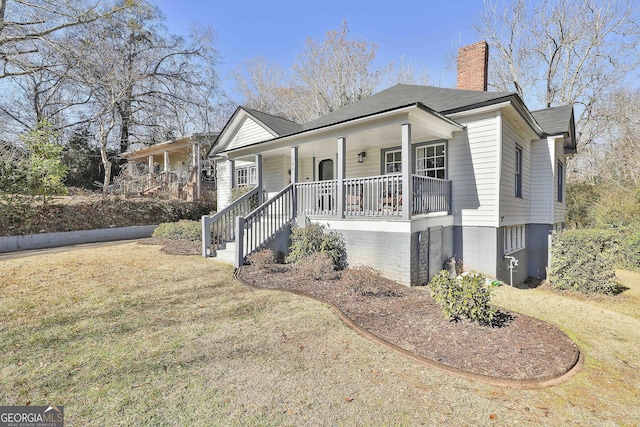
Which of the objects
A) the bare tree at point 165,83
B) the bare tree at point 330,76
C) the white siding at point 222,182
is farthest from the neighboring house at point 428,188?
the bare tree at point 330,76

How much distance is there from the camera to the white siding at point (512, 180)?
825 centimetres

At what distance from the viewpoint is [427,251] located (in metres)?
7.21

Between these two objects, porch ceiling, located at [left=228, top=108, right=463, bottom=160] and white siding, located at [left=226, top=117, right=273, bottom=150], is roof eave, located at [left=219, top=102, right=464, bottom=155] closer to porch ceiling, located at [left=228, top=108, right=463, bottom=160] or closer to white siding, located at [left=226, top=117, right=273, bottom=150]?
porch ceiling, located at [left=228, top=108, right=463, bottom=160]

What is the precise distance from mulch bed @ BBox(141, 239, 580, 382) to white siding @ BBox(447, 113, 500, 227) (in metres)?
3.10

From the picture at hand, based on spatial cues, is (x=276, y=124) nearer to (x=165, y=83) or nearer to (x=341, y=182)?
(x=341, y=182)

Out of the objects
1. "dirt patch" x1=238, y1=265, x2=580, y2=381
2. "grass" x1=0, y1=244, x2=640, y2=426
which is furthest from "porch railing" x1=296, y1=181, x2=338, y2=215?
"grass" x1=0, y1=244, x2=640, y2=426

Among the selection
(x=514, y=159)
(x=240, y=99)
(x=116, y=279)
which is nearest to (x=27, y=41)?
(x=116, y=279)

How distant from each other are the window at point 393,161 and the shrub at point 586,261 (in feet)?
15.4

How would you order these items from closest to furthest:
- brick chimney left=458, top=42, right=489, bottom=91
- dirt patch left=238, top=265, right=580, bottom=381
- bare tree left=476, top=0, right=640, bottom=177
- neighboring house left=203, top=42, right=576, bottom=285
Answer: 1. dirt patch left=238, top=265, right=580, bottom=381
2. neighboring house left=203, top=42, right=576, bottom=285
3. brick chimney left=458, top=42, right=489, bottom=91
4. bare tree left=476, top=0, right=640, bottom=177

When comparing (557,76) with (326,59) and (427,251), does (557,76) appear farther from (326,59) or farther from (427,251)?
(427,251)

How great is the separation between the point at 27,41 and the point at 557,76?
30150 millimetres

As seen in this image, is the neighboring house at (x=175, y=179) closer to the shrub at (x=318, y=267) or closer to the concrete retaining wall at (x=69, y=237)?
the concrete retaining wall at (x=69, y=237)

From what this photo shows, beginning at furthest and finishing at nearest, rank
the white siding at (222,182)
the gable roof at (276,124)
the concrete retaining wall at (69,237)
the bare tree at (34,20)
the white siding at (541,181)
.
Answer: the white siding at (222,182) < the gable roof at (276,124) < the bare tree at (34,20) < the white siding at (541,181) < the concrete retaining wall at (69,237)

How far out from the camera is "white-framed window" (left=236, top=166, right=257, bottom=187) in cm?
1401
